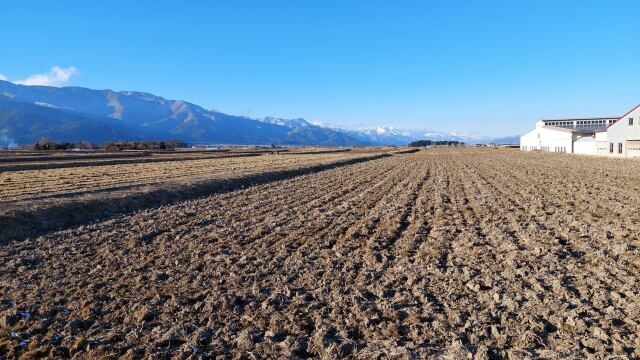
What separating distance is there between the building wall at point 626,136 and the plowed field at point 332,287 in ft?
158

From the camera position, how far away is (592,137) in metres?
71.9

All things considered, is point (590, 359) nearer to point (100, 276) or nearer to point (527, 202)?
point (100, 276)

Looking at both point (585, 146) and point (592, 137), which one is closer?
point (585, 146)

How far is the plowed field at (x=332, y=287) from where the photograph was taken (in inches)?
225

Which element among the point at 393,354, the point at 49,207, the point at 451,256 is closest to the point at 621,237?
the point at 451,256

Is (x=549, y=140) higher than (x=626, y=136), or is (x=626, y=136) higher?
(x=549, y=140)

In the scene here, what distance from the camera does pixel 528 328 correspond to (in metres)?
6.02

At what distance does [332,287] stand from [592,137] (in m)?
78.3

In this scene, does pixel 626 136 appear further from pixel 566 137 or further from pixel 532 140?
pixel 532 140

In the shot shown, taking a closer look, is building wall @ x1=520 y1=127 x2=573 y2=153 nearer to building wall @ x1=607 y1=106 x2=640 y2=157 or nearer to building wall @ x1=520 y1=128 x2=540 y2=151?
building wall @ x1=520 y1=128 x2=540 y2=151

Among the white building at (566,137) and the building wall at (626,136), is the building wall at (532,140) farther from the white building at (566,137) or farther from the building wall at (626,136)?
the building wall at (626,136)

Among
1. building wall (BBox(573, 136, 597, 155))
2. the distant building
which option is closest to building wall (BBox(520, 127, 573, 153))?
the distant building

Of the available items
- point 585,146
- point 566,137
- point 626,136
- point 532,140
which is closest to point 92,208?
point 626,136

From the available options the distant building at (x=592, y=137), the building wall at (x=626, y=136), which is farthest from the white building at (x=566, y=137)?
the building wall at (x=626, y=136)
